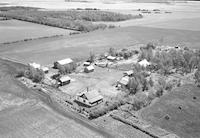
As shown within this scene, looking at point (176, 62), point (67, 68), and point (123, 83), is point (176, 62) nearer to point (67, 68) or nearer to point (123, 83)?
point (123, 83)

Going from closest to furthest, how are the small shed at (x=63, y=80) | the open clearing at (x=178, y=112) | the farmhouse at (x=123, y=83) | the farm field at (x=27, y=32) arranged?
the open clearing at (x=178, y=112) → the farmhouse at (x=123, y=83) → the small shed at (x=63, y=80) → the farm field at (x=27, y=32)

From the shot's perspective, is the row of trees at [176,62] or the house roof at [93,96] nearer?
the house roof at [93,96]

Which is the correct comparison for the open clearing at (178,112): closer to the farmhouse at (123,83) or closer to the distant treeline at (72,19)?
the farmhouse at (123,83)

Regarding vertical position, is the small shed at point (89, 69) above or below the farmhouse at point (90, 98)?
above

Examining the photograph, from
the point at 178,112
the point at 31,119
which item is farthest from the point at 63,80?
the point at 178,112

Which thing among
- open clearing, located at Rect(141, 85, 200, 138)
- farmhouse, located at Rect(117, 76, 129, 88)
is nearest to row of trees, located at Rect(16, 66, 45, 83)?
farmhouse, located at Rect(117, 76, 129, 88)

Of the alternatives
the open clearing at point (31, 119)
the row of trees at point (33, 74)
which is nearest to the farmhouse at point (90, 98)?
the open clearing at point (31, 119)

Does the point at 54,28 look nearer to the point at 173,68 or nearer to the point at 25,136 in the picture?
the point at 173,68
